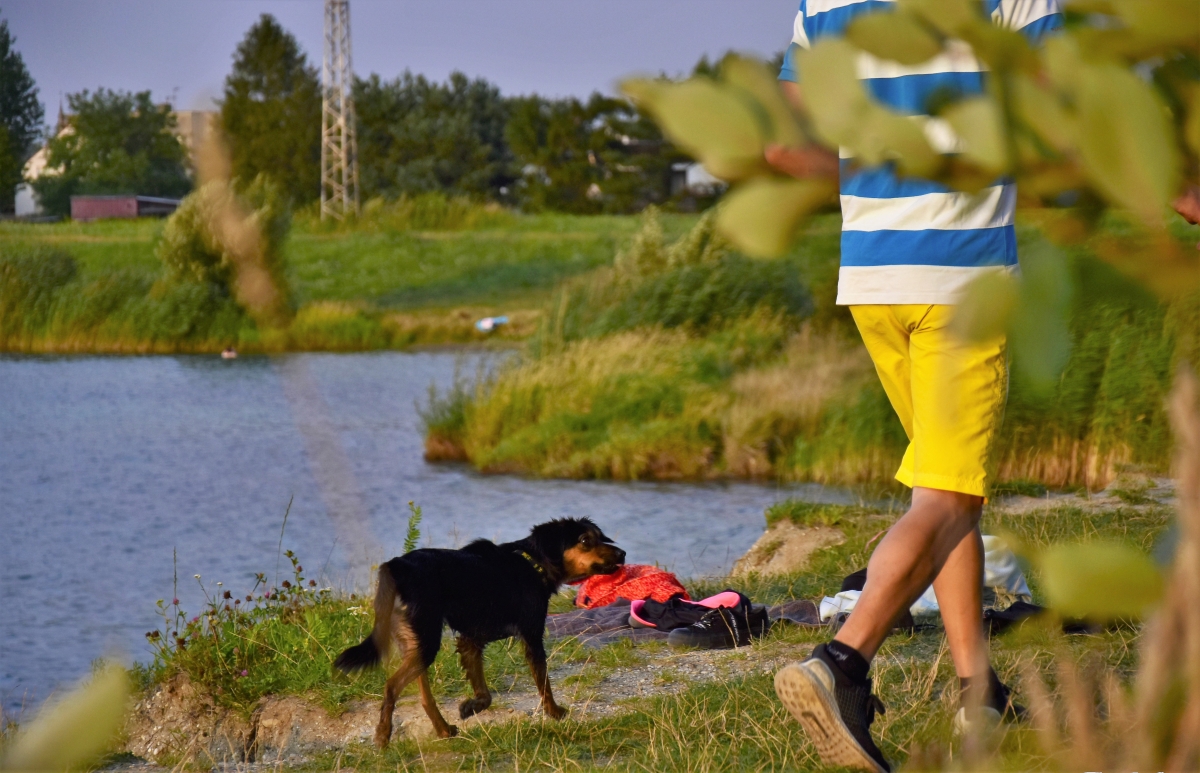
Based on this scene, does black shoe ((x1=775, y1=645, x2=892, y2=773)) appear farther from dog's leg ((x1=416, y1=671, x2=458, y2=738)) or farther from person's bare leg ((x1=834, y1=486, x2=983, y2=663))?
dog's leg ((x1=416, y1=671, x2=458, y2=738))

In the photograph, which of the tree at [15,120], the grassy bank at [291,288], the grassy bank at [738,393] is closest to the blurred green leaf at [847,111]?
the grassy bank at [738,393]

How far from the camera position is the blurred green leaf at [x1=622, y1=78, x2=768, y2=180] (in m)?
0.62

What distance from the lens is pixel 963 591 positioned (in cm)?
282

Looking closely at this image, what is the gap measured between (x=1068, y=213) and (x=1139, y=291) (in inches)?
3.0

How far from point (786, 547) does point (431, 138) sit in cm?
4238

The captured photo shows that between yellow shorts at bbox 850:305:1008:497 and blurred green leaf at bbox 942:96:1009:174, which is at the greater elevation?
blurred green leaf at bbox 942:96:1009:174

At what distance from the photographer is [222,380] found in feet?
71.2

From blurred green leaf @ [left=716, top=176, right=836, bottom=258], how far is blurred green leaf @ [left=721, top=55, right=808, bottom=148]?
2cm

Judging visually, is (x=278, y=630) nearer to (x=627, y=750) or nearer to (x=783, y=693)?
(x=627, y=750)

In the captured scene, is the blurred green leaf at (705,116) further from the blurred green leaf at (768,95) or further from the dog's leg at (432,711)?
the dog's leg at (432,711)

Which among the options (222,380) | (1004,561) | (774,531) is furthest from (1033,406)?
(222,380)

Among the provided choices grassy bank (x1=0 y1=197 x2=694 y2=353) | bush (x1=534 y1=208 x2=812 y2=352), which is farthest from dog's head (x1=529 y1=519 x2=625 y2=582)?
grassy bank (x1=0 y1=197 x2=694 y2=353)

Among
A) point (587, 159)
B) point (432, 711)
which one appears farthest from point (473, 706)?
point (587, 159)

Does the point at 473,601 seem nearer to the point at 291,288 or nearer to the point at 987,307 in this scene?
the point at 987,307
